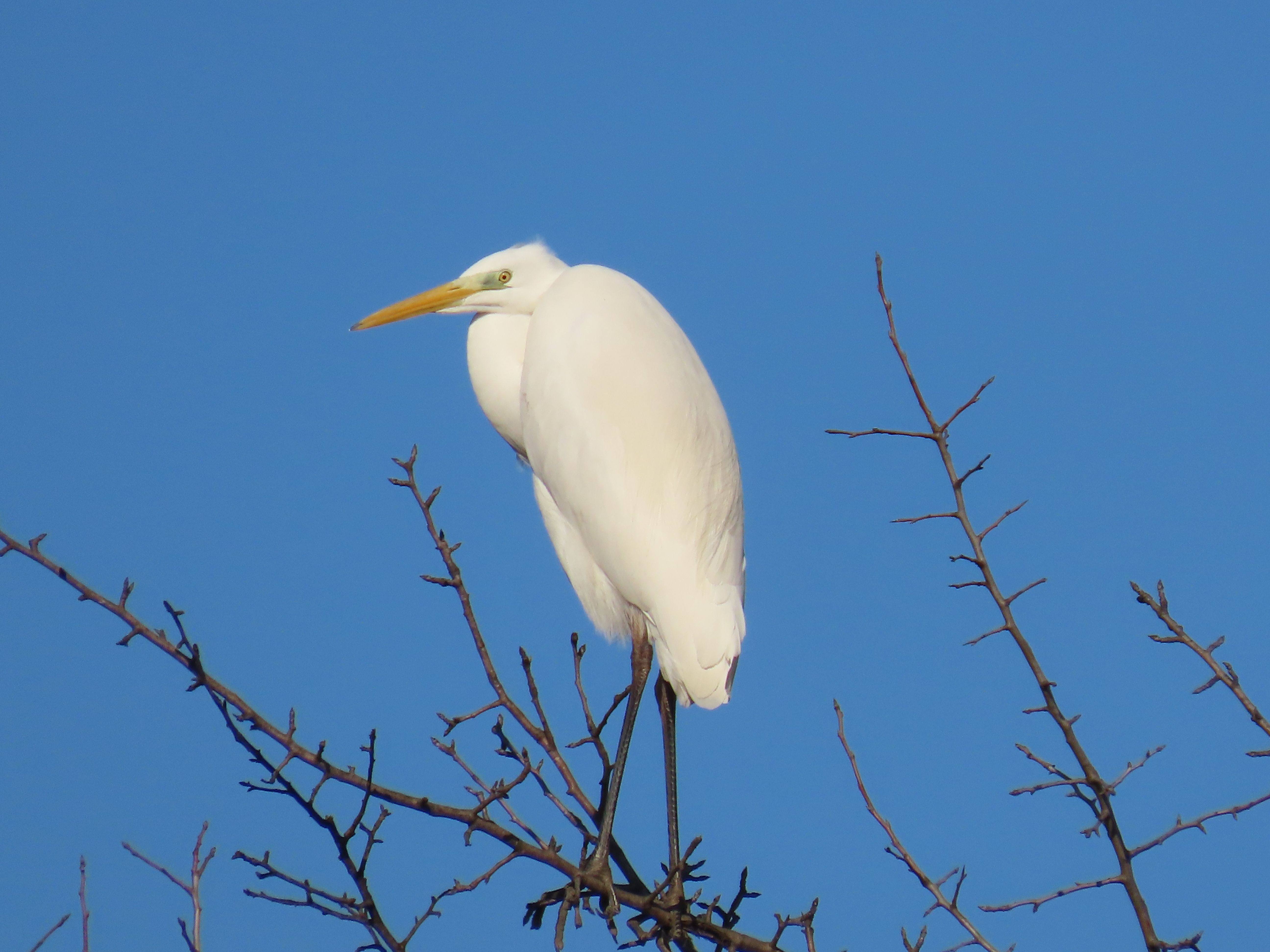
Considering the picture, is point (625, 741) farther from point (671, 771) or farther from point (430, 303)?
point (430, 303)

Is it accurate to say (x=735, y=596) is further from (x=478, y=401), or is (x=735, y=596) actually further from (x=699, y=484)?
(x=478, y=401)

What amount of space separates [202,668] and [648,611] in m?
2.14

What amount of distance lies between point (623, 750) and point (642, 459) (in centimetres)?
111

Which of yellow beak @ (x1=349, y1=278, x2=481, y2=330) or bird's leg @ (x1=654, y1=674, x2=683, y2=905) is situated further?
yellow beak @ (x1=349, y1=278, x2=481, y2=330)

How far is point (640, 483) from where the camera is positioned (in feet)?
16.4

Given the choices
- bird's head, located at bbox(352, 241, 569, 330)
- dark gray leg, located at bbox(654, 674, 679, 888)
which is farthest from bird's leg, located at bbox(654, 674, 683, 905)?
bird's head, located at bbox(352, 241, 569, 330)

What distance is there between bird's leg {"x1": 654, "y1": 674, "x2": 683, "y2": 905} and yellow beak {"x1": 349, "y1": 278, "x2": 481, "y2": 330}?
6.59 feet

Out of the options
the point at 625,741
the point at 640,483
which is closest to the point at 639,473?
the point at 640,483

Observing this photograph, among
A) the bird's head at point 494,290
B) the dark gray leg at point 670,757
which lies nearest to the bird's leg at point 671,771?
the dark gray leg at point 670,757

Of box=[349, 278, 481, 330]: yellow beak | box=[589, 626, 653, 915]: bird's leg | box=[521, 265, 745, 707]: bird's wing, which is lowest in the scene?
box=[589, 626, 653, 915]: bird's leg

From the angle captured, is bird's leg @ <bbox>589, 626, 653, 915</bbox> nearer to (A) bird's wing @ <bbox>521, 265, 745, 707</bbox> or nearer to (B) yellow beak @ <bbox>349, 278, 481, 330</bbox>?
(A) bird's wing @ <bbox>521, 265, 745, 707</bbox>

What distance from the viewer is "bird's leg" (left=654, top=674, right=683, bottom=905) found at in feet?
14.6

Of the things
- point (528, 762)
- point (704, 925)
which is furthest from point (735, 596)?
point (528, 762)

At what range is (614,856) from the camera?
4.44 meters
